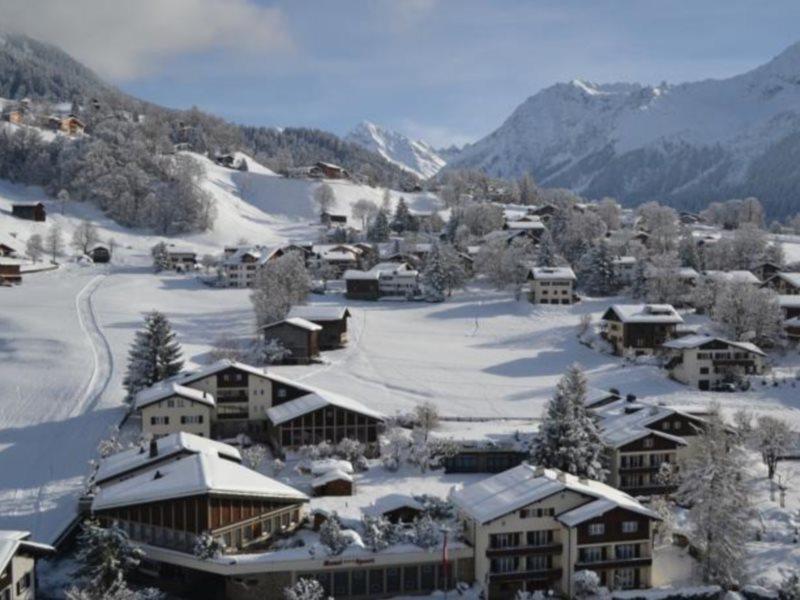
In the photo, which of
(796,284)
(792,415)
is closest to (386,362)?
(792,415)

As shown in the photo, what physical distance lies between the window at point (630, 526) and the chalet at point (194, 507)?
13339mm

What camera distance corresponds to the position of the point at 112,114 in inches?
6299

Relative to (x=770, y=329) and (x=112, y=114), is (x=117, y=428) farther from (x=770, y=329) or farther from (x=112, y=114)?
(x=112, y=114)

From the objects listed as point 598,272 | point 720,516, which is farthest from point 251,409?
point 598,272

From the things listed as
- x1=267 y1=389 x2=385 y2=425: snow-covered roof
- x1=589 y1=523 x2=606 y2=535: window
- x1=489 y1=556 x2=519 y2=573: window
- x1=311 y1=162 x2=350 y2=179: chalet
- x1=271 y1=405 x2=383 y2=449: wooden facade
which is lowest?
x1=489 y1=556 x2=519 y2=573: window

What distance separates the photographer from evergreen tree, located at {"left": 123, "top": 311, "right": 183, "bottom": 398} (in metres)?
51.2

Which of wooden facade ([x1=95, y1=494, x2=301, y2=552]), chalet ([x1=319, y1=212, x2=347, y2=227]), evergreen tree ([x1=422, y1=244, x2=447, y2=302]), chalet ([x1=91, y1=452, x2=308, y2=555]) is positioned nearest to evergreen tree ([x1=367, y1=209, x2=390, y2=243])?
chalet ([x1=319, y1=212, x2=347, y2=227])

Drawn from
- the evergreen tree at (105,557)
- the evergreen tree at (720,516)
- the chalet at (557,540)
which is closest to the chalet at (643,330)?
the evergreen tree at (720,516)

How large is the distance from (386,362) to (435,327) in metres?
16.8

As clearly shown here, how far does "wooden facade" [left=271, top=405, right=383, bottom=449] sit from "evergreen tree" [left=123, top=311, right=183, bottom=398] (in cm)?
1017

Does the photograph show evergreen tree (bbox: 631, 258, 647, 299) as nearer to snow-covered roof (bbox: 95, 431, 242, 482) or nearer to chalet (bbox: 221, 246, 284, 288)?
chalet (bbox: 221, 246, 284, 288)

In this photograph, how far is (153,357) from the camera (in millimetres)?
52031

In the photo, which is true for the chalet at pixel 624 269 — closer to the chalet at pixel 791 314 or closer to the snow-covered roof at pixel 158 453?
the chalet at pixel 791 314

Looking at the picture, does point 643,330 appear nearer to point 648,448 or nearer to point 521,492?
point 648,448
